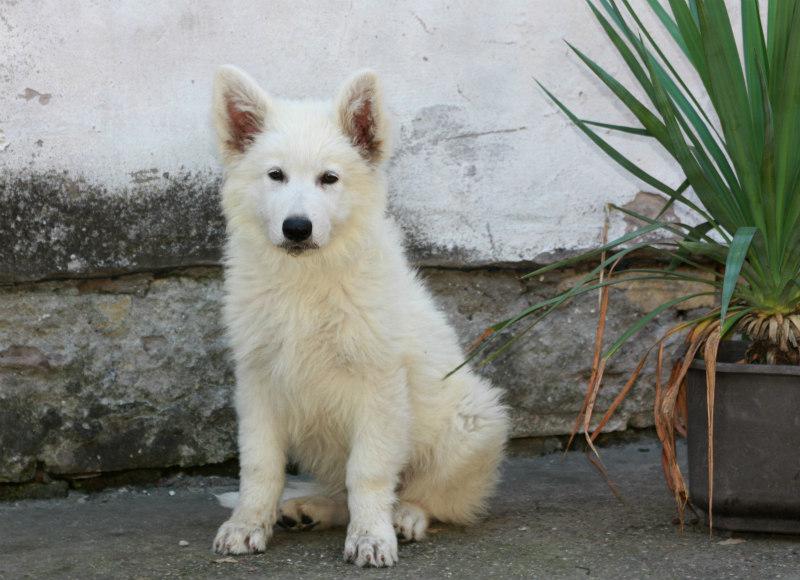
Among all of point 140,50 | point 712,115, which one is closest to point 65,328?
point 140,50

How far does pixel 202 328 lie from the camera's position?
4410mm

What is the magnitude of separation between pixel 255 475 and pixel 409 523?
562mm

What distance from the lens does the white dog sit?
3.40 m

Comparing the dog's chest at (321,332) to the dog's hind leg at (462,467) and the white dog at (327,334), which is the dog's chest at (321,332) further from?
the dog's hind leg at (462,467)

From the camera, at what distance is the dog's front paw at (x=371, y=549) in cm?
327

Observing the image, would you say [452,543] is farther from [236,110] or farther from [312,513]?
[236,110]

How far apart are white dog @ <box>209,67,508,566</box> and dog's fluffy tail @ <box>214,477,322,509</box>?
16 centimetres

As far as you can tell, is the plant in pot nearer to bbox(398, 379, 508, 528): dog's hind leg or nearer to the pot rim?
the pot rim

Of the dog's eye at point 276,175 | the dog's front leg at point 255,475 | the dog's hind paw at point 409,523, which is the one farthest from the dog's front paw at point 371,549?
the dog's eye at point 276,175

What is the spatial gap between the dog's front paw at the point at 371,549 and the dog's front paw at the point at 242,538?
0.95ft

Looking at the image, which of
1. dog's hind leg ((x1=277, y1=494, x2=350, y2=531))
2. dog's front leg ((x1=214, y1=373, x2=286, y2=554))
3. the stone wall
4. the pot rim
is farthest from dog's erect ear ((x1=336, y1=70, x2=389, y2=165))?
the pot rim

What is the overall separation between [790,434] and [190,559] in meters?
1.98

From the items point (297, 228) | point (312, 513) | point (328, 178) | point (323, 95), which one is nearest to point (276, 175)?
point (328, 178)

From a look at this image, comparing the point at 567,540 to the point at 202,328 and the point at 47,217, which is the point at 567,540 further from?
the point at 47,217
